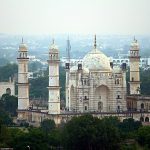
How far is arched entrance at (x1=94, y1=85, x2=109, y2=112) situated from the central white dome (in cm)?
92

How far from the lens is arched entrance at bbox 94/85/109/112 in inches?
2115

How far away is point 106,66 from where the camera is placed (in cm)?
5394

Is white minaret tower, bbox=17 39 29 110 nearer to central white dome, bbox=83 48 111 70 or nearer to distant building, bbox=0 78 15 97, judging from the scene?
central white dome, bbox=83 48 111 70

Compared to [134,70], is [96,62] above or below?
above

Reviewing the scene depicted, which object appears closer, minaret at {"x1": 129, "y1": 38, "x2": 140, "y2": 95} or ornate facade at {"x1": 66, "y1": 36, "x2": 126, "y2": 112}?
ornate facade at {"x1": 66, "y1": 36, "x2": 126, "y2": 112}

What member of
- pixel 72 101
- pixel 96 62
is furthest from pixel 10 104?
pixel 96 62

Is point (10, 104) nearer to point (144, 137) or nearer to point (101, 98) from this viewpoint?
point (101, 98)

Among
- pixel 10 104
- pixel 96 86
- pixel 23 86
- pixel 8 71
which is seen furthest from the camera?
pixel 8 71

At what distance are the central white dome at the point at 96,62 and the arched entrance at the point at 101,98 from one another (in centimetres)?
92

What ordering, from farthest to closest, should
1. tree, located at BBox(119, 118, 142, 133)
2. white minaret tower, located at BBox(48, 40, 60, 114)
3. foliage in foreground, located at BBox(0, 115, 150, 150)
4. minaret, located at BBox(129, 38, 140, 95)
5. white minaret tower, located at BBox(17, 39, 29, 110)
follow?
white minaret tower, located at BBox(17, 39, 29, 110) < minaret, located at BBox(129, 38, 140, 95) < white minaret tower, located at BBox(48, 40, 60, 114) < tree, located at BBox(119, 118, 142, 133) < foliage in foreground, located at BBox(0, 115, 150, 150)

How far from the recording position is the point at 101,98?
177 ft

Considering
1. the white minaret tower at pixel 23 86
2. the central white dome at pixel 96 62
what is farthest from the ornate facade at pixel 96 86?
the white minaret tower at pixel 23 86

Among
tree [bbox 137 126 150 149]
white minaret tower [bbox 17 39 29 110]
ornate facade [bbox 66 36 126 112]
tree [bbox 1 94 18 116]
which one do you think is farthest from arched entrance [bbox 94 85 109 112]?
tree [bbox 137 126 150 149]

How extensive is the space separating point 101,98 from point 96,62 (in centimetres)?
167
